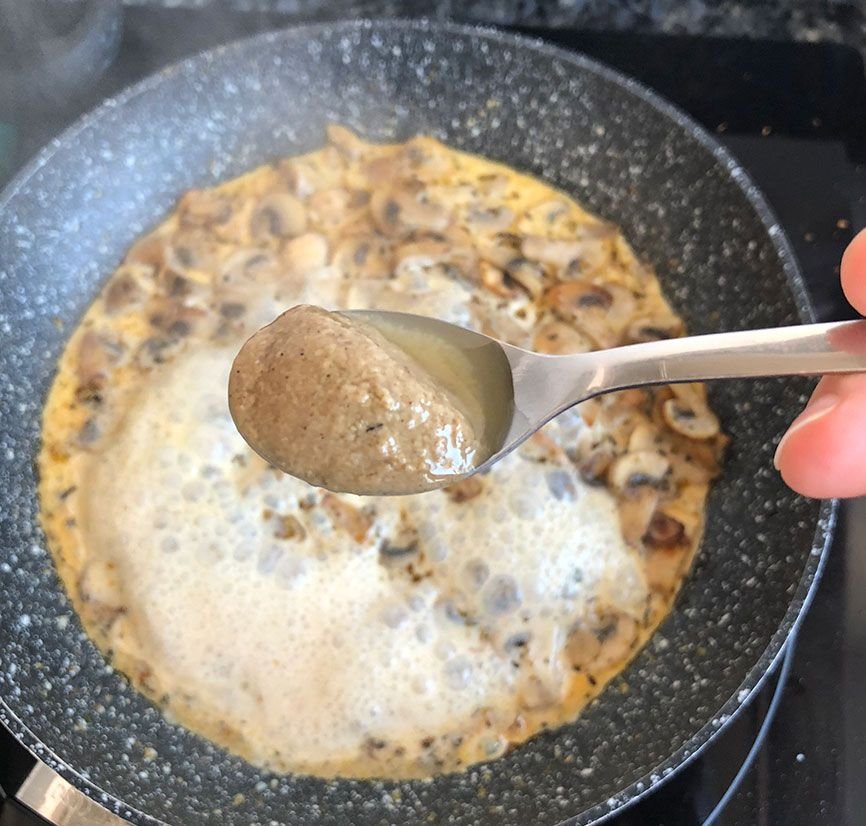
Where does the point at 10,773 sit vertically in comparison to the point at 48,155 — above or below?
below

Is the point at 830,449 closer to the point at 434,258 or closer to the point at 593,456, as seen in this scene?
the point at 593,456

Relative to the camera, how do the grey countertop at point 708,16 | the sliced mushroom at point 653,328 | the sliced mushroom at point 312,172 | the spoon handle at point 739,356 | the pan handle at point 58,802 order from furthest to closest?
the grey countertop at point 708,16 < the sliced mushroom at point 312,172 < the sliced mushroom at point 653,328 < the pan handle at point 58,802 < the spoon handle at point 739,356

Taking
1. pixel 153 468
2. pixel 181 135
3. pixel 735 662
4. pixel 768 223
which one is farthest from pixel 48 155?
pixel 735 662

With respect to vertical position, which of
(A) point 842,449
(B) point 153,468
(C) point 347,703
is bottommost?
(C) point 347,703

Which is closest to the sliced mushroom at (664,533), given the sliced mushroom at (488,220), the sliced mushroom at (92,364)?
the sliced mushroom at (488,220)

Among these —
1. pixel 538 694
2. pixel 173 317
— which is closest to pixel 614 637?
pixel 538 694

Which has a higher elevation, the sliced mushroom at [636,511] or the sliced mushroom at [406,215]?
the sliced mushroom at [406,215]

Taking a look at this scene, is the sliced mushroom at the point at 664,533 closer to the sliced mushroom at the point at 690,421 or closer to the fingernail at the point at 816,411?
the sliced mushroom at the point at 690,421

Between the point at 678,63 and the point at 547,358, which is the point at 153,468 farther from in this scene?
the point at 678,63

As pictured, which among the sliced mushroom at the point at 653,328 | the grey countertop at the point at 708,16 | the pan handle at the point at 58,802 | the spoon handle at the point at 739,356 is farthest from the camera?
the grey countertop at the point at 708,16
